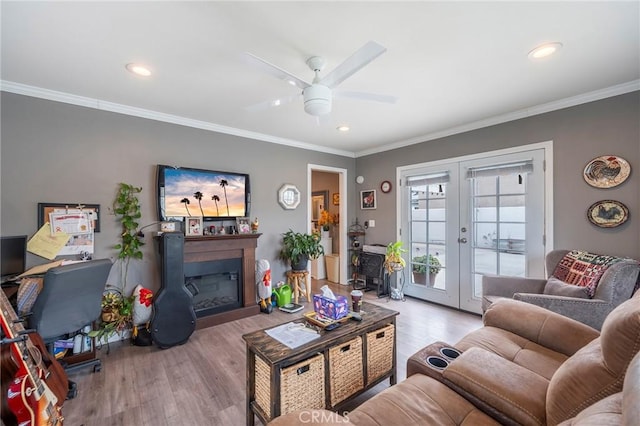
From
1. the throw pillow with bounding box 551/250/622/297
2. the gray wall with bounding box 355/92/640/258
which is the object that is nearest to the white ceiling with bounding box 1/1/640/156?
the gray wall with bounding box 355/92/640/258

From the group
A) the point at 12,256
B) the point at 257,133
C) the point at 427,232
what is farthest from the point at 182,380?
the point at 427,232

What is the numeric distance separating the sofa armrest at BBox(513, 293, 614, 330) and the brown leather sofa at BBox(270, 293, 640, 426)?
21.0 inches

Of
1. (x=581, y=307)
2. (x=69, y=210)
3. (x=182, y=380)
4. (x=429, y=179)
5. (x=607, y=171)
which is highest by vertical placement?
(x=429, y=179)

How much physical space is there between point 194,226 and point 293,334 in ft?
6.84

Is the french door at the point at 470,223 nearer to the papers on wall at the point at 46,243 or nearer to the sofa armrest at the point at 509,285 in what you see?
the sofa armrest at the point at 509,285

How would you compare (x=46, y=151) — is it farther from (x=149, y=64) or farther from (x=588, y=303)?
(x=588, y=303)

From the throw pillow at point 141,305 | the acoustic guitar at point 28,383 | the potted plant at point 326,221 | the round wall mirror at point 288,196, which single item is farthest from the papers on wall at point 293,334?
the potted plant at point 326,221

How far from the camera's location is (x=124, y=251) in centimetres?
276

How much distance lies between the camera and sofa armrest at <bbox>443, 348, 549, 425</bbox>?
1100 millimetres

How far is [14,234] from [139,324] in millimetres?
1323

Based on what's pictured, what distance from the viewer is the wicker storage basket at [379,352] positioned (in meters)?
1.85

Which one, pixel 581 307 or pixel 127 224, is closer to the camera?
pixel 581 307

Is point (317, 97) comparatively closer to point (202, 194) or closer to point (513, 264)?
point (202, 194)

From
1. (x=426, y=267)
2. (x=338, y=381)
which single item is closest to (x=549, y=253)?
(x=426, y=267)
